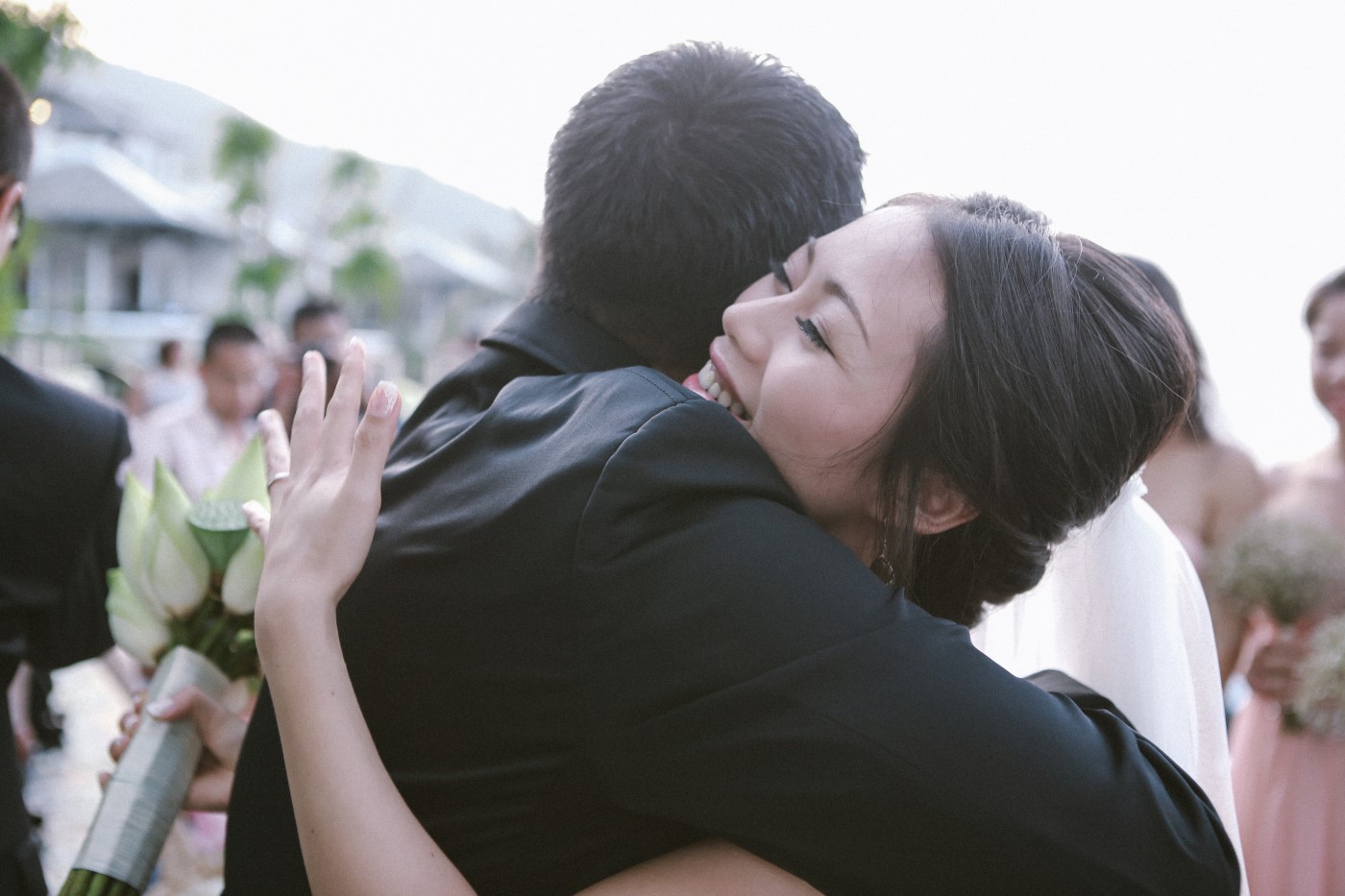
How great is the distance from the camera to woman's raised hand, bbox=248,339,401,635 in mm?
1275

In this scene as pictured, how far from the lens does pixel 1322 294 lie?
3.82 meters

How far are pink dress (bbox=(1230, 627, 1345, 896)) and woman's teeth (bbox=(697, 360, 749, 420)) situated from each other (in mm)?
2700

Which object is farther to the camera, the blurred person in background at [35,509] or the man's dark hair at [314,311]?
the man's dark hair at [314,311]

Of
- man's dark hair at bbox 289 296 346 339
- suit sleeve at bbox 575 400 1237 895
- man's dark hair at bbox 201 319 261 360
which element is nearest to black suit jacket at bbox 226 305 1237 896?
suit sleeve at bbox 575 400 1237 895

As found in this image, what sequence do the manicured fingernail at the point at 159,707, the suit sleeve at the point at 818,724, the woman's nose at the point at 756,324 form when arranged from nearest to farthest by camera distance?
the suit sleeve at the point at 818,724, the woman's nose at the point at 756,324, the manicured fingernail at the point at 159,707

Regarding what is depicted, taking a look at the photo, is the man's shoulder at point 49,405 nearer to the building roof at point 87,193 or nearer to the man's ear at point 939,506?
the man's ear at point 939,506

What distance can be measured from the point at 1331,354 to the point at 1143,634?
2598 mm

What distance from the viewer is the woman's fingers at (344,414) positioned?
53.6 inches

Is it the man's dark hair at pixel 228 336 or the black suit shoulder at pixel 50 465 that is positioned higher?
the black suit shoulder at pixel 50 465

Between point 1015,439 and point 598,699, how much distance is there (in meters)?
0.60

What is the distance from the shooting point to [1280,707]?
137 inches

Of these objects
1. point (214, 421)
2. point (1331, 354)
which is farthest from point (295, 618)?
point (214, 421)

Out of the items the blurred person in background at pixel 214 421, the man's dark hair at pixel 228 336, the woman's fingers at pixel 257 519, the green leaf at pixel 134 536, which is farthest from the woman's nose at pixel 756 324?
the man's dark hair at pixel 228 336

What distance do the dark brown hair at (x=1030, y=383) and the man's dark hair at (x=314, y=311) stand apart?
635 centimetres
